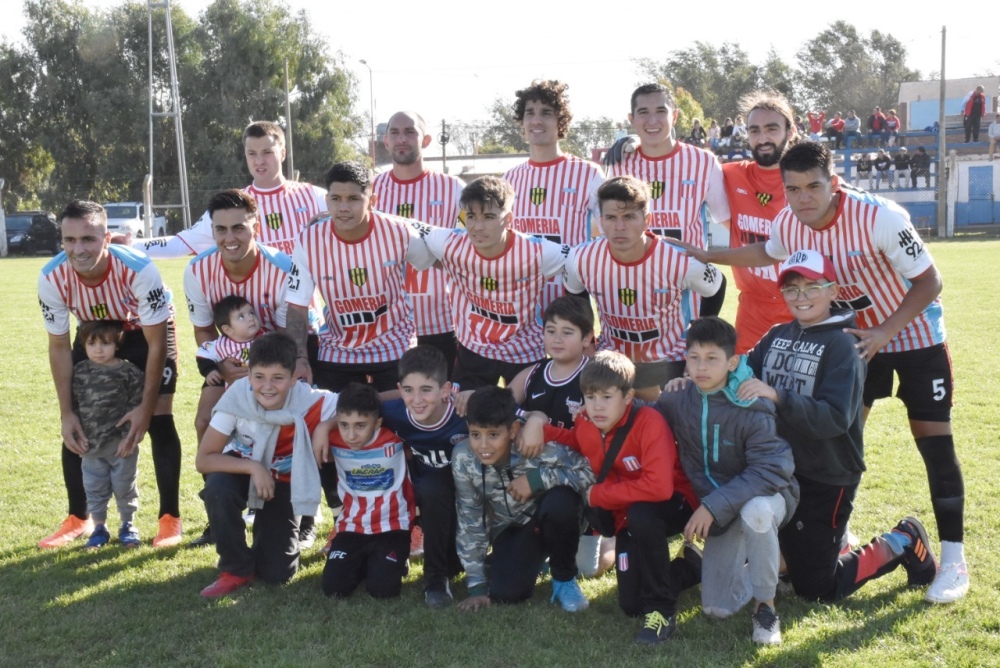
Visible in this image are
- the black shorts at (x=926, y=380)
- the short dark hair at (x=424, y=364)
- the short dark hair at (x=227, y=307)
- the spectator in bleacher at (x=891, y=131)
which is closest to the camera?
the black shorts at (x=926, y=380)

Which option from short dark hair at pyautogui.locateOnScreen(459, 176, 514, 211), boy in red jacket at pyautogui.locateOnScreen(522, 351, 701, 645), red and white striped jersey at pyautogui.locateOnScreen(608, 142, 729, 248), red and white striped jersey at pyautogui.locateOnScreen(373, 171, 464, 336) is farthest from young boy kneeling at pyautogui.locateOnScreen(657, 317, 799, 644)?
red and white striped jersey at pyautogui.locateOnScreen(373, 171, 464, 336)

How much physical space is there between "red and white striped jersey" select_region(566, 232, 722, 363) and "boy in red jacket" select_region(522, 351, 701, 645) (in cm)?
71

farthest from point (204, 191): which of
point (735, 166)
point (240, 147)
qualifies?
point (735, 166)

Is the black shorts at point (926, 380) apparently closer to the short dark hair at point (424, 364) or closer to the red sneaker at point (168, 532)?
the short dark hair at point (424, 364)

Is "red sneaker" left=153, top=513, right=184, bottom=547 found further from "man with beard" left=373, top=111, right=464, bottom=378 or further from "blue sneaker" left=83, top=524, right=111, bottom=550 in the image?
"man with beard" left=373, top=111, right=464, bottom=378

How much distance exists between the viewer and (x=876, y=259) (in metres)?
4.25

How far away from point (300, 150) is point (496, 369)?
41.6 metres

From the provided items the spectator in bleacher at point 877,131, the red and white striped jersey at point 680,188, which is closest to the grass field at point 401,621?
the red and white striped jersey at point 680,188

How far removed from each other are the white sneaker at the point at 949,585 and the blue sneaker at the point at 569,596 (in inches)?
56.6

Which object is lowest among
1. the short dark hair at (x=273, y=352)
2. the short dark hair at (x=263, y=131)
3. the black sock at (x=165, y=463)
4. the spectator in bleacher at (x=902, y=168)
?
the black sock at (x=165, y=463)

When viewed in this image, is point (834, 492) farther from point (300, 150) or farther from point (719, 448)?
point (300, 150)

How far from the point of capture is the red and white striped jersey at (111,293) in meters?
4.95

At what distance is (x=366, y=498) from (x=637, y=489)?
132 cm

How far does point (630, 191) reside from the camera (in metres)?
4.50
